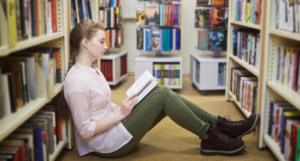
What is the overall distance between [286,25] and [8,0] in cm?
142

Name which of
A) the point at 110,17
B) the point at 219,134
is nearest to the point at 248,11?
the point at 219,134

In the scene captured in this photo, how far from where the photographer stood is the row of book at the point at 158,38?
12.2ft

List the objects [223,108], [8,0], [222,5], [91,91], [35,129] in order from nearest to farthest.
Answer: [8,0]
[35,129]
[91,91]
[223,108]
[222,5]

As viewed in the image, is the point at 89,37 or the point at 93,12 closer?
the point at 89,37

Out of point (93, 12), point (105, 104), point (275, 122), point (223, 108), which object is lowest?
point (223, 108)

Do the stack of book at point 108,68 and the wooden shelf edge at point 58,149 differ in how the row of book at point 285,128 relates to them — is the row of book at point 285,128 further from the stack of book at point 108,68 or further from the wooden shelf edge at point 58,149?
the stack of book at point 108,68

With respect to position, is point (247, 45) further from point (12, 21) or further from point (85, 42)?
point (12, 21)

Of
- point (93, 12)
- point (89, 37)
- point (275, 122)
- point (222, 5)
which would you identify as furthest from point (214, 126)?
point (222, 5)

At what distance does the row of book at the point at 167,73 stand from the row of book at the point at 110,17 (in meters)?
0.74

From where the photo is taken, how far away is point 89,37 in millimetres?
1799

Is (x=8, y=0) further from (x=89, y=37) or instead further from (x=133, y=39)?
(x=133, y=39)

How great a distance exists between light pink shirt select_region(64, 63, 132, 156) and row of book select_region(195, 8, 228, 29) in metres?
2.13

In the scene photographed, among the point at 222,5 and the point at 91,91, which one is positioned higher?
the point at 222,5

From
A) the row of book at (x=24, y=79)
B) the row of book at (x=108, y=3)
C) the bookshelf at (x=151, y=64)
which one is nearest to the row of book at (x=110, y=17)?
the row of book at (x=108, y=3)
